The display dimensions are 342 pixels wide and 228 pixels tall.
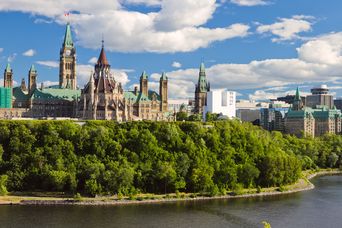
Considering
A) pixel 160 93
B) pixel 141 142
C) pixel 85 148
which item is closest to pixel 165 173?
pixel 141 142

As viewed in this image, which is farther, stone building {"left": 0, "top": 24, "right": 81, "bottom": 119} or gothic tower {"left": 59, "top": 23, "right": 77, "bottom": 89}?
gothic tower {"left": 59, "top": 23, "right": 77, "bottom": 89}

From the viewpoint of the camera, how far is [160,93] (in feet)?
630

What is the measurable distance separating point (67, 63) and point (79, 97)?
32719 millimetres

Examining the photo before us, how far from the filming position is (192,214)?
74.4 meters

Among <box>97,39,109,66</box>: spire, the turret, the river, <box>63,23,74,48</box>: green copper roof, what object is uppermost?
<box>63,23,74,48</box>: green copper roof

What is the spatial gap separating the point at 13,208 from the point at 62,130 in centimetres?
2475

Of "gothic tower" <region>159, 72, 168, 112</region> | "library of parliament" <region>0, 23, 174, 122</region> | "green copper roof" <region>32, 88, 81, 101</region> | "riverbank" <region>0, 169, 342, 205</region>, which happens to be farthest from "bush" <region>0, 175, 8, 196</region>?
"gothic tower" <region>159, 72, 168, 112</region>

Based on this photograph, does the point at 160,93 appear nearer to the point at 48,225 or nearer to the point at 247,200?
the point at 247,200

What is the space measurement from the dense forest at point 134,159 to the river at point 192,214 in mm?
8440

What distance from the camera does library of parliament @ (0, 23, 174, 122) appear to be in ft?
481

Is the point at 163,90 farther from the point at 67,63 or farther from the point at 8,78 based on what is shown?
the point at 8,78

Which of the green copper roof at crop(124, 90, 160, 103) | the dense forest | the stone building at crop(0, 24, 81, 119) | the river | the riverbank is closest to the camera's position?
the river

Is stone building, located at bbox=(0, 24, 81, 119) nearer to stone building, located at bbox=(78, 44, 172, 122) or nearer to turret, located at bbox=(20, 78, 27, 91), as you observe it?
turret, located at bbox=(20, 78, 27, 91)

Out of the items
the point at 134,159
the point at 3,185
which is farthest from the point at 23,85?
the point at 3,185
